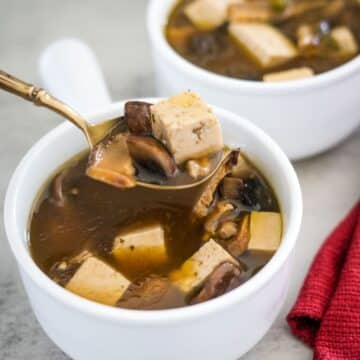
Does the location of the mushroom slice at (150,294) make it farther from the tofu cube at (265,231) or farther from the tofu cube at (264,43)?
the tofu cube at (264,43)

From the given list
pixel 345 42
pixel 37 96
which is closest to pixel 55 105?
pixel 37 96

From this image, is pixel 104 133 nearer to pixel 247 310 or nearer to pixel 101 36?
pixel 247 310

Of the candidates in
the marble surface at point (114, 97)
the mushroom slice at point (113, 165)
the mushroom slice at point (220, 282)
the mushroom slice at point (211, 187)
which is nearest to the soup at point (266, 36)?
the marble surface at point (114, 97)

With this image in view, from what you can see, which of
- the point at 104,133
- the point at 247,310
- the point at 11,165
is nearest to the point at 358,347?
the point at 247,310

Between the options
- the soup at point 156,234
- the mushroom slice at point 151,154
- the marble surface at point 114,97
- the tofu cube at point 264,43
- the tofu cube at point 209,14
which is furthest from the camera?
the tofu cube at point 209,14

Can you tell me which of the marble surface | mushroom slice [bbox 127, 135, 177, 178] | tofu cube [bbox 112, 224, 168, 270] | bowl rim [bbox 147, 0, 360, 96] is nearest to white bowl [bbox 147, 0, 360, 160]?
bowl rim [bbox 147, 0, 360, 96]

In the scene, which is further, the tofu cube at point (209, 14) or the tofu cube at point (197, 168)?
the tofu cube at point (209, 14)

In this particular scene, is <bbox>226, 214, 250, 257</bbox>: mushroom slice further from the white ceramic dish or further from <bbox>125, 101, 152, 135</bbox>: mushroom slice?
<bbox>125, 101, 152, 135</bbox>: mushroom slice
